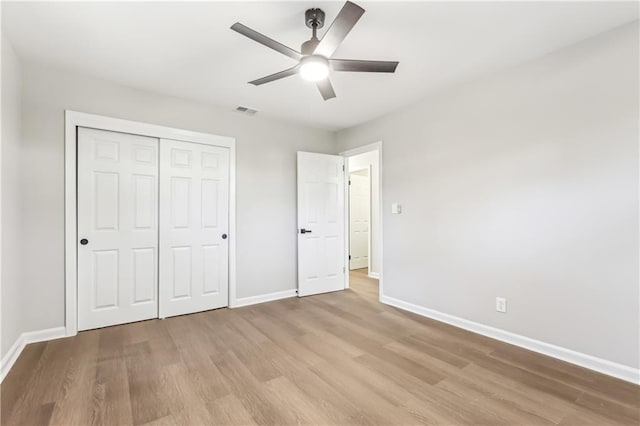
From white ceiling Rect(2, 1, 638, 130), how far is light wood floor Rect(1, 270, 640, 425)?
8.17ft

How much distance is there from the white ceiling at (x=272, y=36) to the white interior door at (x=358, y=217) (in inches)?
133

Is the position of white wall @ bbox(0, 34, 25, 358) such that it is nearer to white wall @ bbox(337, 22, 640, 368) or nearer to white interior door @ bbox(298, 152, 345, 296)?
white interior door @ bbox(298, 152, 345, 296)

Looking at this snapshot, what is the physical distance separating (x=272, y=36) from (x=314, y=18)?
0.43m

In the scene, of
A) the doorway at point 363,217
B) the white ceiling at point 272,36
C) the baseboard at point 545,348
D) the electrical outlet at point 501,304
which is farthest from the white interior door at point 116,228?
the electrical outlet at point 501,304

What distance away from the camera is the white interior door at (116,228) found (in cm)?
293

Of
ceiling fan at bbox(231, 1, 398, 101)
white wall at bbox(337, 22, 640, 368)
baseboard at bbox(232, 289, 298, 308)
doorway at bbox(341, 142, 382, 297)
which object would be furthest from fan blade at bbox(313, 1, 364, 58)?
doorway at bbox(341, 142, 382, 297)

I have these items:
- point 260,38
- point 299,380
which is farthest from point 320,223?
point 260,38

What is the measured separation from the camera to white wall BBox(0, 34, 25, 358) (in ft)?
7.11

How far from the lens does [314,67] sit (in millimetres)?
2031

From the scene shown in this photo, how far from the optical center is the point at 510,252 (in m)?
2.69

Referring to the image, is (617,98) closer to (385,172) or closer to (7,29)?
(385,172)

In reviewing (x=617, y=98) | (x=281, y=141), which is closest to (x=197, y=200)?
(x=281, y=141)

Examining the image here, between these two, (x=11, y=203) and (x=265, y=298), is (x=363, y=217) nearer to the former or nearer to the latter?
(x=265, y=298)

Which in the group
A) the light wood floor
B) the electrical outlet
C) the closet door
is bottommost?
the light wood floor
